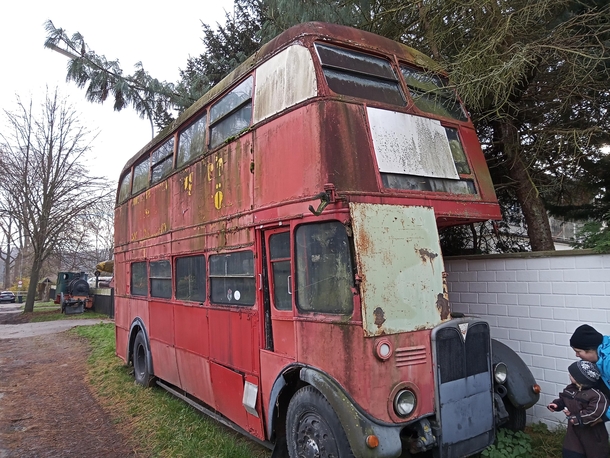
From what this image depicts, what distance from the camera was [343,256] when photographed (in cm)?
346

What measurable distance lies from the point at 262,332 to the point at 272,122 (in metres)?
2.07

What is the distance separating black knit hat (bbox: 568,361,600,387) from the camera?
3236 mm

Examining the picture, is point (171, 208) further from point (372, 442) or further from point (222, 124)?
point (372, 442)

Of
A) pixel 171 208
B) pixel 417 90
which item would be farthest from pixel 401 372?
pixel 171 208

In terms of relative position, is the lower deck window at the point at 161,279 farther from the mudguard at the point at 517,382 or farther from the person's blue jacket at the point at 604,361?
the person's blue jacket at the point at 604,361

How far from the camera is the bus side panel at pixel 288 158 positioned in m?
3.66

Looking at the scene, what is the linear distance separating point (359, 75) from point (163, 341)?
5197 millimetres

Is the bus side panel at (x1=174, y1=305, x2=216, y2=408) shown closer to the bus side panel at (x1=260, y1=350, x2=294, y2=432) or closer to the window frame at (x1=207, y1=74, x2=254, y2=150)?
the bus side panel at (x1=260, y1=350, x2=294, y2=432)

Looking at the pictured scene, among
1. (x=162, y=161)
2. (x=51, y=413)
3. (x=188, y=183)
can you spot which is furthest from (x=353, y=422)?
(x=51, y=413)

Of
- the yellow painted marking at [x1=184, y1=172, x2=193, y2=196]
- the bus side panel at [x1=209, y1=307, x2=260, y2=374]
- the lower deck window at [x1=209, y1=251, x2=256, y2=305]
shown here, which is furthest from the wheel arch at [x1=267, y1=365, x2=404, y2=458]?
the yellow painted marking at [x1=184, y1=172, x2=193, y2=196]

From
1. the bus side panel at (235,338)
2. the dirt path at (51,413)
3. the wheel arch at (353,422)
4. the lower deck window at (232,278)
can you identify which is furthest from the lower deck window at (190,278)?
the wheel arch at (353,422)

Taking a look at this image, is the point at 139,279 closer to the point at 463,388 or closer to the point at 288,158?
the point at 288,158

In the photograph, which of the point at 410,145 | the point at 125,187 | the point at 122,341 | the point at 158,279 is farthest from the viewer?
the point at 125,187

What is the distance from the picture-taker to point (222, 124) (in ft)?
17.5
